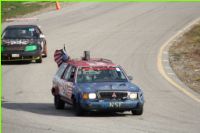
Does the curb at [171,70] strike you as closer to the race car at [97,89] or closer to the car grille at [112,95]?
the race car at [97,89]

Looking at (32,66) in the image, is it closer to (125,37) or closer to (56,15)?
(125,37)

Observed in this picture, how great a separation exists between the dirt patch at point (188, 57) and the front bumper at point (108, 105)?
639 centimetres

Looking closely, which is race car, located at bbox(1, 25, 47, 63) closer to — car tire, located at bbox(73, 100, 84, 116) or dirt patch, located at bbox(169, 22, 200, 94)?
dirt patch, located at bbox(169, 22, 200, 94)

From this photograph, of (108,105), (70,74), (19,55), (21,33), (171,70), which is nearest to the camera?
(108,105)

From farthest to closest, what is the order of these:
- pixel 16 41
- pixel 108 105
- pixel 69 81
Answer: pixel 16 41 → pixel 69 81 → pixel 108 105

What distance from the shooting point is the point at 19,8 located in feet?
176

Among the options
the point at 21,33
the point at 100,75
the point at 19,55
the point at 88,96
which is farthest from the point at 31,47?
the point at 88,96

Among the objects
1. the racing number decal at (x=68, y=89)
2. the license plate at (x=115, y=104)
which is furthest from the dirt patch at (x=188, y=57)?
the license plate at (x=115, y=104)

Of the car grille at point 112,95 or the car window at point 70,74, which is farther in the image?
the car window at point 70,74

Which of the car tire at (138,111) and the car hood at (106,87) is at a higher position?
the car hood at (106,87)

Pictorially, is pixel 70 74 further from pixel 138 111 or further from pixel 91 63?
pixel 138 111

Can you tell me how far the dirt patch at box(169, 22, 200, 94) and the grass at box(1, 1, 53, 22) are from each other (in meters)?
14.5

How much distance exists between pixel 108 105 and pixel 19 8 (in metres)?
37.1

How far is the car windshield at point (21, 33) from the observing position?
108ft
